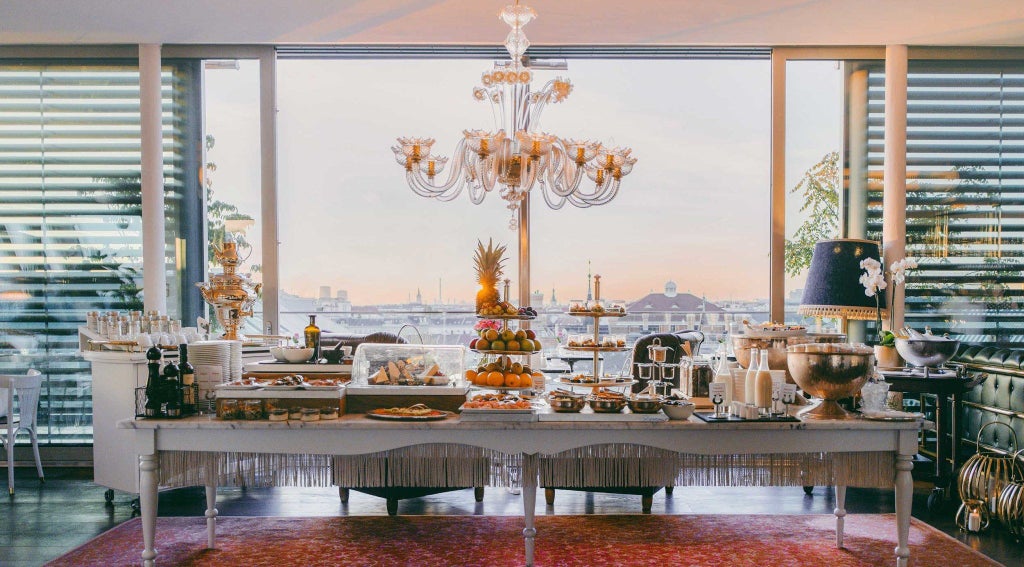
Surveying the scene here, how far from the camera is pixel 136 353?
432 centimetres

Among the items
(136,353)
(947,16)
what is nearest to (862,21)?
(947,16)

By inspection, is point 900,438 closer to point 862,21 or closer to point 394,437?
point 394,437


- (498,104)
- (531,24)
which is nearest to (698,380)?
(498,104)

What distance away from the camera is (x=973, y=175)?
5484mm

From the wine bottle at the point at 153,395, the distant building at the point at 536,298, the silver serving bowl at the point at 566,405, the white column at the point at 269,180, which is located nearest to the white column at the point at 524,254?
the distant building at the point at 536,298

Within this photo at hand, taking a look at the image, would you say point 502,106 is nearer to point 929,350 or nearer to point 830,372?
point 830,372

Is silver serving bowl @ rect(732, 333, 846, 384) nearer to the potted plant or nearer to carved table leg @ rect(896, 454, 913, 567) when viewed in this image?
carved table leg @ rect(896, 454, 913, 567)

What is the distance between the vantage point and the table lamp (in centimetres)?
476

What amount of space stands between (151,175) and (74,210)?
747mm

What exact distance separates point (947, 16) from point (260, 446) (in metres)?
4.85

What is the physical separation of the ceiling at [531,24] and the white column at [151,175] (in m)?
0.20

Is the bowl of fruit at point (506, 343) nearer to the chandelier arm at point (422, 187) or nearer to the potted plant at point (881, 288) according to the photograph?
the chandelier arm at point (422, 187)

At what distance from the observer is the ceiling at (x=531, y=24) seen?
456cm

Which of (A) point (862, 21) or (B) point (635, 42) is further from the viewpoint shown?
(B) point (635, 42)
